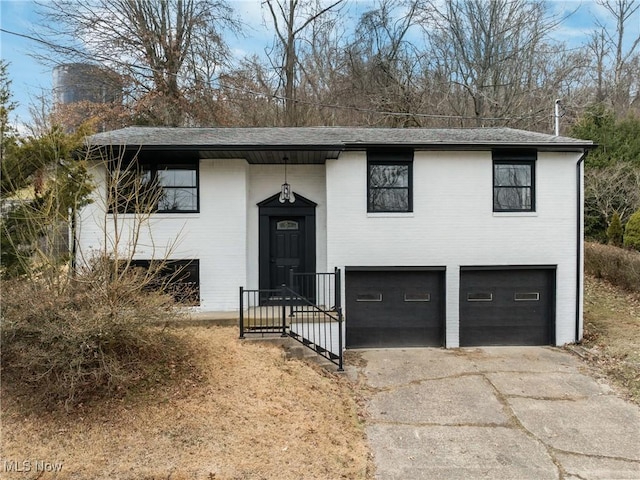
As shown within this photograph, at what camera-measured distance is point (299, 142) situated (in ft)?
28.6

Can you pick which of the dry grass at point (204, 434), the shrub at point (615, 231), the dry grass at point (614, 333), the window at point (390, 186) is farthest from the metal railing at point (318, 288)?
the shrub at point (615, 231)

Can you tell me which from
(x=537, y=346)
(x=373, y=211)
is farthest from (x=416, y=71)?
(x=537, y=346)

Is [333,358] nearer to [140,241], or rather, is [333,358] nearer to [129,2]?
[140,241]

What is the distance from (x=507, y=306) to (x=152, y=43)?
1864cm

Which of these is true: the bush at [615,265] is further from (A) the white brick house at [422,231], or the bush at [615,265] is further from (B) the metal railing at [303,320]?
(B) the metal railing at [303,320]

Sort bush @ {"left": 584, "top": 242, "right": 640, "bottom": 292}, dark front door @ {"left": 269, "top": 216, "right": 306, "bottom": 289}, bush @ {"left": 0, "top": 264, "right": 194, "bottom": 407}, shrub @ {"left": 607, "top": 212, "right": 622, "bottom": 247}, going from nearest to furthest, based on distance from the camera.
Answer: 1. bush @ {"left": 0, "top": 264, "right": 194, "bottom": 407}
2. dark front door @ {"left": 269, "top": 216, "right": 306, "bottom": 289}
3. bush @ {"left": 584, "top": 242, "right": 640, "bottom": 292}
4. shrub @ {"left": 607, "top": 212, "right": 622, "bottom": 247}

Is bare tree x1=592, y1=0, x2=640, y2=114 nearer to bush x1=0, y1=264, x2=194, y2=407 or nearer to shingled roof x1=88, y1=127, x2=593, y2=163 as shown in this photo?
shingled roof x1=88, y1=127, x2=593, y2=163

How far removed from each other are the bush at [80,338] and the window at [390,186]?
18.1 feet

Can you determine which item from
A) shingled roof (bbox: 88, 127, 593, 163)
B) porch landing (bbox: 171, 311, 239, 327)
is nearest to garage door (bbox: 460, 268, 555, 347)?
shingled roof (bbox: 88, 127, 593, 163)

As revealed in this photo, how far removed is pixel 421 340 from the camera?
9258mm

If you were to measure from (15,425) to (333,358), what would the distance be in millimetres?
4959

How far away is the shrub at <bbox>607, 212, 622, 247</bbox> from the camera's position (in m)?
14.8

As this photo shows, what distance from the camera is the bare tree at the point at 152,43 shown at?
664 inches

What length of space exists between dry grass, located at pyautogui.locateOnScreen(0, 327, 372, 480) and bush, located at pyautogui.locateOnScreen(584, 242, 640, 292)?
1066cm
